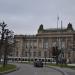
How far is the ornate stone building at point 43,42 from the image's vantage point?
166 metres

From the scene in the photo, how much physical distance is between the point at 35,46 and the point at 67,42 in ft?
63.7

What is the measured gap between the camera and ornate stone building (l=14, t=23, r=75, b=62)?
166 meters

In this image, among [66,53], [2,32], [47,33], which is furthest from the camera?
[47,33]

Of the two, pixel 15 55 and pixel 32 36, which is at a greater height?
pixel 32 36

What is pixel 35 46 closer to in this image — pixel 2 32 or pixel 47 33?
pixel 47 33

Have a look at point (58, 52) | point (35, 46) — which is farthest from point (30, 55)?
point (58, 52)

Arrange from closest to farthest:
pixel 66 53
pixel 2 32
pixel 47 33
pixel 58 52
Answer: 1. pixel 2 32
2. pixel 58 52
3. pixel 66 53
4. pixel 47 33

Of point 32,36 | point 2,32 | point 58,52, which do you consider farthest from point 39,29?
point 2,32

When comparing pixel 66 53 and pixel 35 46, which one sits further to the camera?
pixel 35 46

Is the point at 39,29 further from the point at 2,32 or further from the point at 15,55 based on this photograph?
the point at 2,32

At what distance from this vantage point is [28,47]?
177875mm

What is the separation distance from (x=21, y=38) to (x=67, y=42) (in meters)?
25.8

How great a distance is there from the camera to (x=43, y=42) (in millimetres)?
171000

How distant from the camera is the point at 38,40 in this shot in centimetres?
17238
